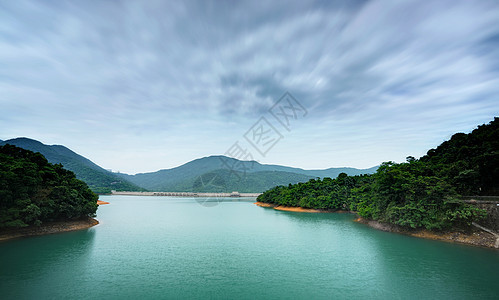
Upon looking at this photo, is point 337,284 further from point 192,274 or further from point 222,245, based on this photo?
point 222,245

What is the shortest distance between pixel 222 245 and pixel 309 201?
31.2 metres

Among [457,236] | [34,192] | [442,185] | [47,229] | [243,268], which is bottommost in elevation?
[243,268]

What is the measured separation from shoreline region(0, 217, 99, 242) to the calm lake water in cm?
96

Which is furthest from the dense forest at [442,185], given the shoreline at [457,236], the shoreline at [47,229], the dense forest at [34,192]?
the shoreline at [47,229]

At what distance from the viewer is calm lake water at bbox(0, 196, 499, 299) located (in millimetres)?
10203

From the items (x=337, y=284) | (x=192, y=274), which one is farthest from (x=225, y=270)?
(x=337, y=284)

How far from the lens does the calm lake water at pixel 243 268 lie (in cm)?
1020

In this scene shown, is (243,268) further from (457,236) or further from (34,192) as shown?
(34,192)

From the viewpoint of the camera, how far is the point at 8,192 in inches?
676

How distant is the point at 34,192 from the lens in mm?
19625

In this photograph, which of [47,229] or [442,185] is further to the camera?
[47,229]

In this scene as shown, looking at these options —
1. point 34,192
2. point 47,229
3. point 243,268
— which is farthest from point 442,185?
point 47,229

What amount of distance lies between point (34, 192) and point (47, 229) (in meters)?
4.11

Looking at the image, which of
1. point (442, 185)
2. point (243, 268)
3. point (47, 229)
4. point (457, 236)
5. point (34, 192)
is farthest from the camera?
point (47, 229)
